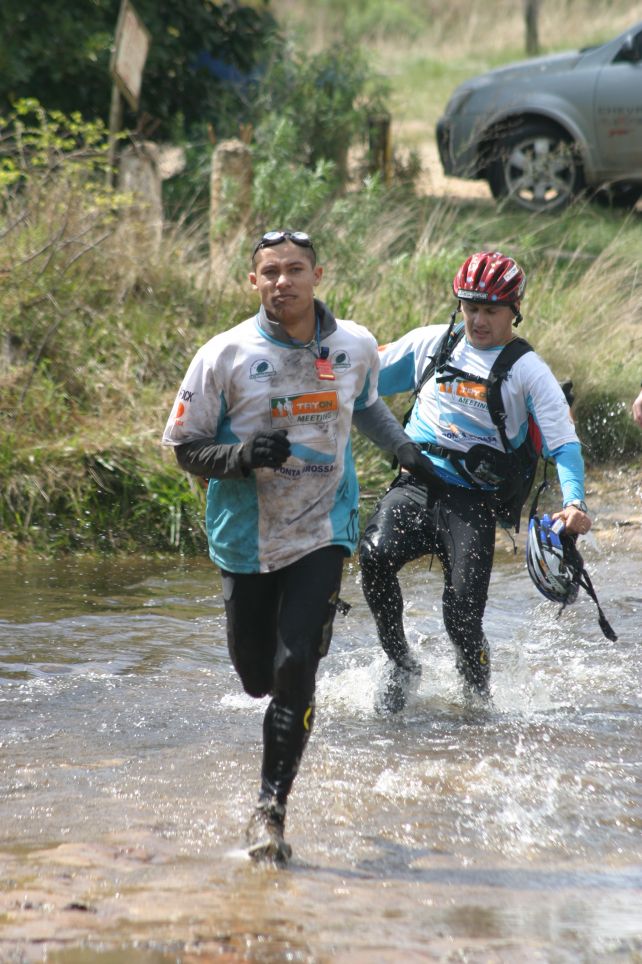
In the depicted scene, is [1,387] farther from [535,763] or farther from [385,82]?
[385,82]

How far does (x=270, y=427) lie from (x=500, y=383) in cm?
146

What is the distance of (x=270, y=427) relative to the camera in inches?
169

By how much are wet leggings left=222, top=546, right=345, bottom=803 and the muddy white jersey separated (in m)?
0.07

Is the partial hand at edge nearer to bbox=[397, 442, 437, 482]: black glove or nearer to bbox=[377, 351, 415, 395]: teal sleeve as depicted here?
bbox=[397, 442, 437, 482]: black glove

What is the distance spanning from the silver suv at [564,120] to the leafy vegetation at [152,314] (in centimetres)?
215

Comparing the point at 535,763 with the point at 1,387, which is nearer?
the point at 535,763

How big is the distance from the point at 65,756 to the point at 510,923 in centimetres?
208

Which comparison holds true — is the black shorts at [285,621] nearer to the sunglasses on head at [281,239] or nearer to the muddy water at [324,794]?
the muddy water at [324,794]

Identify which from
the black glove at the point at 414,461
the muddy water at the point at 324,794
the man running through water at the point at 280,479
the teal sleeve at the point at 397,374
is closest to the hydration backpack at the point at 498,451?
the teal sleeve at the point at 397,374

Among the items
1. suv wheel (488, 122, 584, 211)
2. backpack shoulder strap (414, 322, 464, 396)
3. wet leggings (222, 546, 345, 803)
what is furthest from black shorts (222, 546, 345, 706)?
suv wheel (488, 122, 584, 211)

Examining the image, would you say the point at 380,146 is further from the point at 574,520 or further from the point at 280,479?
the point at 280,479

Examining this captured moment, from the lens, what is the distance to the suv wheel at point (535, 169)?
1355cm

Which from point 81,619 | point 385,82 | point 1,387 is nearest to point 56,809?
point 81,619

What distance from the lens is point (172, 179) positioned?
1338cm
